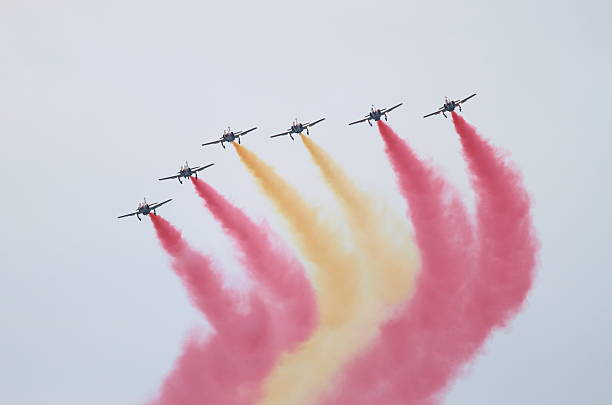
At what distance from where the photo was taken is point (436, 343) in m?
167

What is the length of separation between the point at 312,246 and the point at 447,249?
714 centimetres

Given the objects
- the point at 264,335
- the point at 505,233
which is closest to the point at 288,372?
the point at 264,335

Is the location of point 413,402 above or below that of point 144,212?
below

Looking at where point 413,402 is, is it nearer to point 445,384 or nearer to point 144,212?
point 445,384

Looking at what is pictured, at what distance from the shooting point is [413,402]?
16638 cm

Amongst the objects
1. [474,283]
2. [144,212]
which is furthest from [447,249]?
[144,212]

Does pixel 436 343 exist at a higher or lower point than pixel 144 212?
lower

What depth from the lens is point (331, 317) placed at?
16862cm

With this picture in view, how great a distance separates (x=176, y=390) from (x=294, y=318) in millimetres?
7325

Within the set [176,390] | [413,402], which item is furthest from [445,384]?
[176,390]

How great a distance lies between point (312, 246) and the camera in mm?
168250

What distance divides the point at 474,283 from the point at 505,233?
3073 millimetres

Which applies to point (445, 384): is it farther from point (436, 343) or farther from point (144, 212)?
point (144, 212)

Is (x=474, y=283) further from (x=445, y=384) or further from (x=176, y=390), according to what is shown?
(x=176, y=390)
